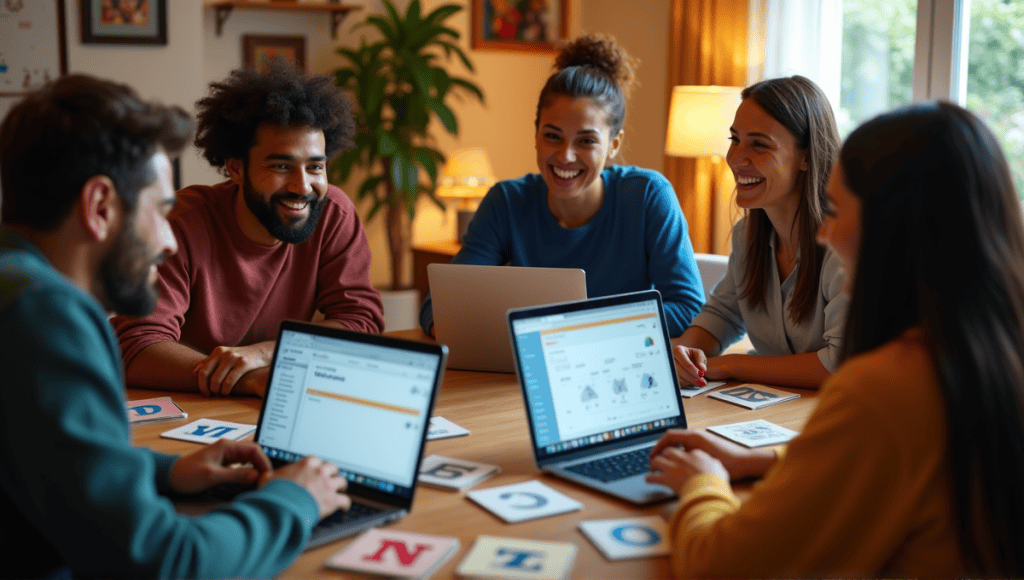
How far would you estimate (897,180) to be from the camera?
3.08 feet

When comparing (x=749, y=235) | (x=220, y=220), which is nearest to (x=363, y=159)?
(x=220, y=220)

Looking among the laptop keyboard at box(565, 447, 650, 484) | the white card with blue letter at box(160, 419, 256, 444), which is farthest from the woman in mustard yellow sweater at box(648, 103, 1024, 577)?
the white card with blue letter at box(160, 419, 256, 444)

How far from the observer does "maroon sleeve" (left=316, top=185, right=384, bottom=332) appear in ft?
7.48

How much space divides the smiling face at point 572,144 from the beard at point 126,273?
143cm

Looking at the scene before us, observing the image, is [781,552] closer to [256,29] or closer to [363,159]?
[363,159]

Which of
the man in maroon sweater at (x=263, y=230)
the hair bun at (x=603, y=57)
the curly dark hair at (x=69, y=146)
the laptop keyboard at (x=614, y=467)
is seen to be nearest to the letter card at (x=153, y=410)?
the man in maroon sweater at (x=263, y=230)

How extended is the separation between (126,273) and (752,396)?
4.09 feet

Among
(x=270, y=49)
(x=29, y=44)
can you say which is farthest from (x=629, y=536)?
(x=270, y=49)

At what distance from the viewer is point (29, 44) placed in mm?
3660

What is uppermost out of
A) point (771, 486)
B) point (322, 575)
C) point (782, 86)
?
point (782, 86)

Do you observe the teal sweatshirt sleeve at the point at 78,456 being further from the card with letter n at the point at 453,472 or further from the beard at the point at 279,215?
the beard at the point at 279,215

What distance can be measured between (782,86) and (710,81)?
229 cm

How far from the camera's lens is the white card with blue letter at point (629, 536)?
43.3 inches

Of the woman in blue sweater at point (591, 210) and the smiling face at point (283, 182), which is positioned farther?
the woman in blue sweater at point (591, 210)
